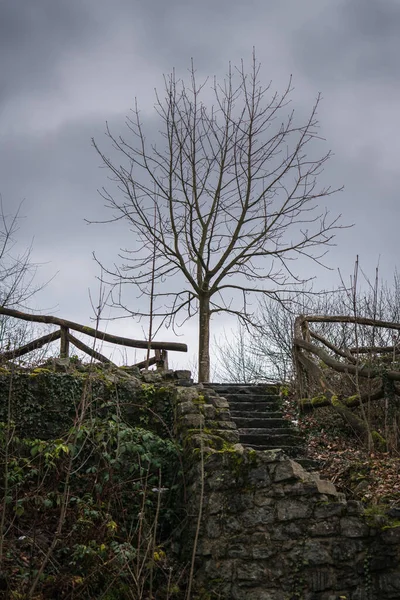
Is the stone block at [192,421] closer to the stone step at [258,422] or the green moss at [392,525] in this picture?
the stone step at [258,422]

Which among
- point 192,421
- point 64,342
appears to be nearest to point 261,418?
point 192,421

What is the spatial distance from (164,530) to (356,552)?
2367 millimetres

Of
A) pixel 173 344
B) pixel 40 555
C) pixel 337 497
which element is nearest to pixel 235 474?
pixel 337 497

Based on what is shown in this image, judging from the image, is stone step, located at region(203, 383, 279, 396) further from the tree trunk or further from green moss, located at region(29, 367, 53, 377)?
green moss, located at region(29, 367, 53, 377)

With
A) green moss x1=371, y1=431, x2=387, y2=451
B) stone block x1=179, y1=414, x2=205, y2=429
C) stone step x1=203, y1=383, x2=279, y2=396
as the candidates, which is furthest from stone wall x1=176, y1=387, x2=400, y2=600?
stone step x1=203, y1=383, x2=279, y2=396

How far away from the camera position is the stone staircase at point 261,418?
30.2 feet

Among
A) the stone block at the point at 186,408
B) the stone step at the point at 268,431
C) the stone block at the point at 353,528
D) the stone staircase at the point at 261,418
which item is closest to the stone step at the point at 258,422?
the stone staircase at the point at 261,418

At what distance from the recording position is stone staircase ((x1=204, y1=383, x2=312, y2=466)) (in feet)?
30.2

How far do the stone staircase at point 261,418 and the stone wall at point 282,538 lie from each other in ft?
4.63

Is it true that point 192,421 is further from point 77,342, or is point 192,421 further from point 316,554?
point 77,342

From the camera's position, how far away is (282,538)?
23.9ft

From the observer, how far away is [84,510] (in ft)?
25.3

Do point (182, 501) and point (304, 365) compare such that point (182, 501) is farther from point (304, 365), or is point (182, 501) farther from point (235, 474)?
point (304, 365)

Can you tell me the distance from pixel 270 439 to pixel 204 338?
4.45 meters
